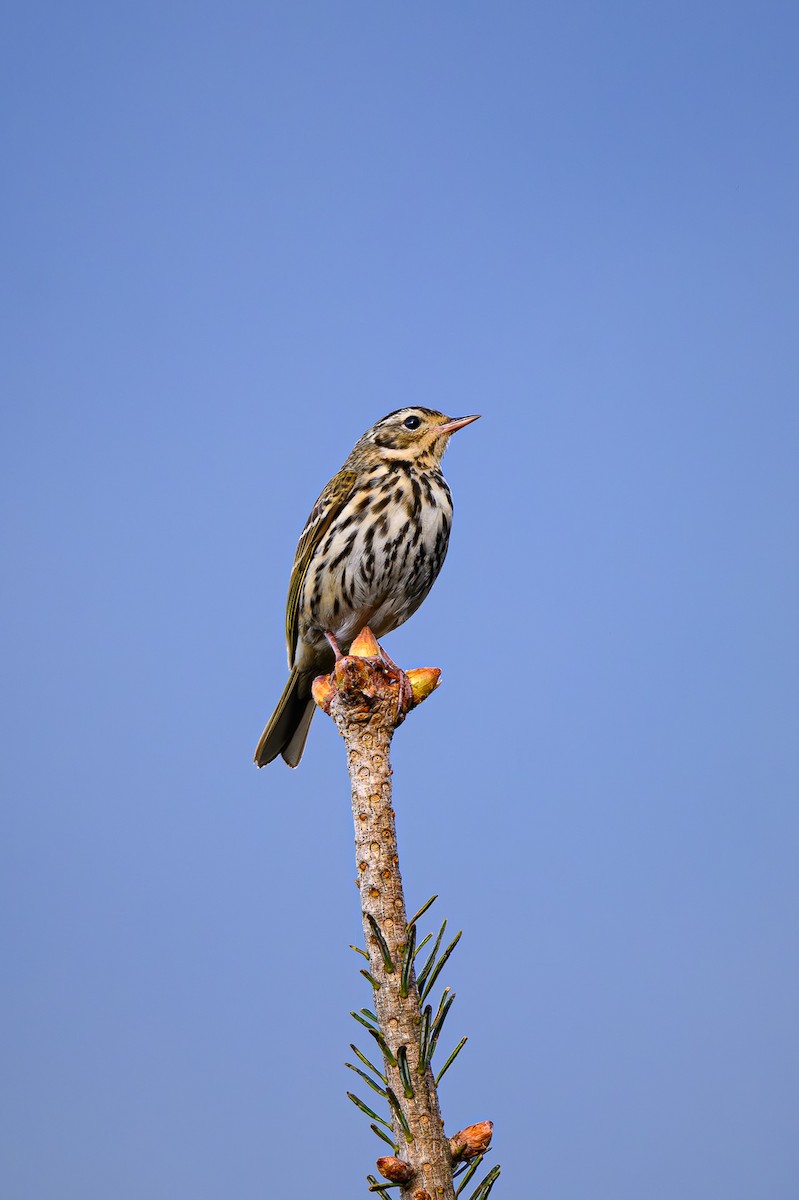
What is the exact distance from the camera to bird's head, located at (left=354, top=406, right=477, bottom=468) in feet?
23.0

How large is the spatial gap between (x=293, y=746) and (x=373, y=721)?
2957 millimetres

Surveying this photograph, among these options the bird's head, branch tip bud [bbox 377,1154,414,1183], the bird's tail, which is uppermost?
the bird's head

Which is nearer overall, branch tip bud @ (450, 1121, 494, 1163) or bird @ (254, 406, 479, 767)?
branch tip bud @ (450, 1121, 494, 1163)

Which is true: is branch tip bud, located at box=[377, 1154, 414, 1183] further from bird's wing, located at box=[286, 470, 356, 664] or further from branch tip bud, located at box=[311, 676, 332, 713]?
bird's wing, located at box=[286, 470, 356, 664]

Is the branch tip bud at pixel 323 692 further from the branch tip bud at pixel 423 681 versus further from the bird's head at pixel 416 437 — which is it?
the bird's head at pixel 416 437

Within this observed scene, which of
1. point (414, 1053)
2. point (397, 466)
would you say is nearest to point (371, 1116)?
point (414, 1053)

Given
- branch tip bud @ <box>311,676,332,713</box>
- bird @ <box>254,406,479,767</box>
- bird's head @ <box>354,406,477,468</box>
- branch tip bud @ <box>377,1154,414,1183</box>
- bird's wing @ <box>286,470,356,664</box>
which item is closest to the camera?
branch tip bud @ <box>377,1154,414,1183</box>

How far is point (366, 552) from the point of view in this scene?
6.46m

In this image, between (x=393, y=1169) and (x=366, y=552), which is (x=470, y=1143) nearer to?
(x=393, y=1169)

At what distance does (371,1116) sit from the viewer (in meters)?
3.27

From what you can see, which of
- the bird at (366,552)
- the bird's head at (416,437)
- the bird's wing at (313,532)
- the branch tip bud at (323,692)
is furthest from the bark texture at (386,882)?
the bird's head at (416,437)

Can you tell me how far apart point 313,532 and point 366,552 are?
A: 1.67 ft

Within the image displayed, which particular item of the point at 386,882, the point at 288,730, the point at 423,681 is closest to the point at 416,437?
the point at 288,730

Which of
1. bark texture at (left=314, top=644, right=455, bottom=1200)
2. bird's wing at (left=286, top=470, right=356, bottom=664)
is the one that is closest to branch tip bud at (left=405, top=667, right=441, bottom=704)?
bark texture at (left=314, top=644, right=455, bottom=1200)
